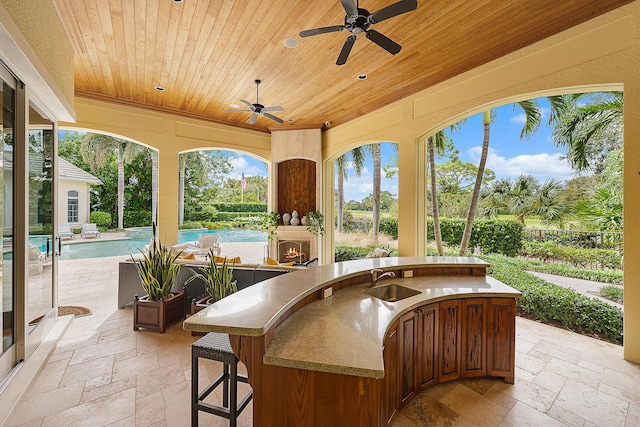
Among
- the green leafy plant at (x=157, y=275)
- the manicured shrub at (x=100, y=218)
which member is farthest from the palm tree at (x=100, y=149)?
the green leafy plant at (x=157, y=275)

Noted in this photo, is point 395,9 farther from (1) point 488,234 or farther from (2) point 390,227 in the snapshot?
(2) point 390,227

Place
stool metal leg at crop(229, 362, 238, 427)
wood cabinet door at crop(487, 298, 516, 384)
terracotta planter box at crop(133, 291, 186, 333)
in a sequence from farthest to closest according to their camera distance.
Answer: terracotta planter box at crop(133, 291, 186, 333) < wood cabinet door at crop(487, 298, 516, 384) < stool metal leg at crop(229, 362, 238, 427)

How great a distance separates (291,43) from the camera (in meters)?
3.53

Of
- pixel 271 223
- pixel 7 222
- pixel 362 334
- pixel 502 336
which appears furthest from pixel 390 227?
pixel 7 222

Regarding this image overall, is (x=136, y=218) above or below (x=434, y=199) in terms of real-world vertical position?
below

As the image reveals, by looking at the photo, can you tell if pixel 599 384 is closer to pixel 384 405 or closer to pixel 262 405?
pixel 384 405

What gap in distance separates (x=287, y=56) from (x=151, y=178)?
14.6 meters

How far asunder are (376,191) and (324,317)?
645cm

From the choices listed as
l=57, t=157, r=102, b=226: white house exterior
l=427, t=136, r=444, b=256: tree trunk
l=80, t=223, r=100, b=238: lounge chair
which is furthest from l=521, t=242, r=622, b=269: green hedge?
l=57, t=157, r=102, b=226: white house exterior

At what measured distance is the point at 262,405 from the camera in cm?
144

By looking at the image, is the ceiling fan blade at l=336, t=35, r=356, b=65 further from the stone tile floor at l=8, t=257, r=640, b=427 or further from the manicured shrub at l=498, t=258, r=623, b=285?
the manicured shrub at l=498, t=258, r=623, b=285

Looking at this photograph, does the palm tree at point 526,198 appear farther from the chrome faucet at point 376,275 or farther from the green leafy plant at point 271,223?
the green leafy plant at point 271,223

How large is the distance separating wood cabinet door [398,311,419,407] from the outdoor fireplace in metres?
4.92

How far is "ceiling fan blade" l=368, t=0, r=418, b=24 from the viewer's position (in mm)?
2277
